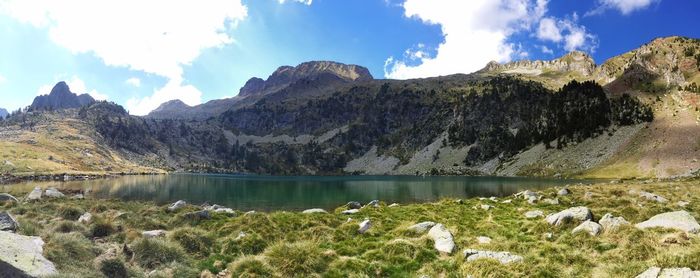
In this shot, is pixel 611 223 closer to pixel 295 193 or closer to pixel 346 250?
pixel 346 250

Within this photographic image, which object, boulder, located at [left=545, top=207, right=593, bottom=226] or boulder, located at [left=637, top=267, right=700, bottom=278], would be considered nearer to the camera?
boulder, located at [left=637, top=267, right=700, bottom=278]

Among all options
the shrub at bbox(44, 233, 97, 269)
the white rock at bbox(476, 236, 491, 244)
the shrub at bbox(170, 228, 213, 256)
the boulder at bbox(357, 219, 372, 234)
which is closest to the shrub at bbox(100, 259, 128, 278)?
the shrub at bbox(44, 233, 97, 269)

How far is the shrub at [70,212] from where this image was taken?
29.2 m

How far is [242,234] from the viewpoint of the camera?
22.8 metres

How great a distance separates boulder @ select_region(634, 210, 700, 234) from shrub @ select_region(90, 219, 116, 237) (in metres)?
27.7

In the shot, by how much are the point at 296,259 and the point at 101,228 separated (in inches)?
535

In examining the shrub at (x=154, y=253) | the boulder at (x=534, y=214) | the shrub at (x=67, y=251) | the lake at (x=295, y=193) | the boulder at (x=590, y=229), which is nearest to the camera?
the shrub at (x=67, y=251)

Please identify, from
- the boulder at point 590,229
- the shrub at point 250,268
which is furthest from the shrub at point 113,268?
the boulder at point 590,229

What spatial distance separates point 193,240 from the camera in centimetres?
2081

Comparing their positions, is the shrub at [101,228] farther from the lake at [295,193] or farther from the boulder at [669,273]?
the lake at [295,193]

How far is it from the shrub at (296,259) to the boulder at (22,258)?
725 cm

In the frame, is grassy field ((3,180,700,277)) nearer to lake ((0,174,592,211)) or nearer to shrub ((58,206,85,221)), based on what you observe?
shrub ((58,206,85,221))

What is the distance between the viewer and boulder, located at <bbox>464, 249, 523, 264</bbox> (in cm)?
1584

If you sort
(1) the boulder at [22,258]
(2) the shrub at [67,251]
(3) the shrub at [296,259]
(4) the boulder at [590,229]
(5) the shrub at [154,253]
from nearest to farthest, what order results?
(1) the boulder at [22,258] < (2) the shrub at [67,251] < (3) the shrub at [296,259] < (5) the shrub at [154,253] < (4) the boulder at [590,229]
